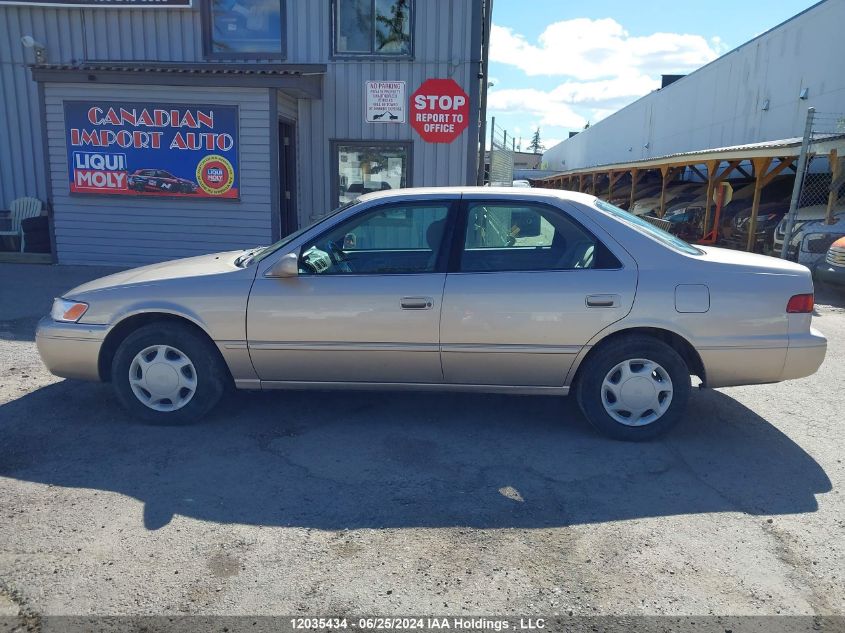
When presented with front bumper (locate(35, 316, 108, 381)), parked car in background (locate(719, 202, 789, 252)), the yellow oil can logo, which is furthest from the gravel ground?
parked car in background (locate(719, 202, 789, 252))

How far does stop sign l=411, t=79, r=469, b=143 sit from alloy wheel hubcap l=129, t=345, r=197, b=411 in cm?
754

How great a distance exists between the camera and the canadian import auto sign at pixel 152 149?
33.4 ft

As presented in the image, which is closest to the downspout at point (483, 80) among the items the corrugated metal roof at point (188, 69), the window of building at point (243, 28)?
the corrugated metal roof at point (188, 69)

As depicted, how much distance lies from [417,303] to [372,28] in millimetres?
8302

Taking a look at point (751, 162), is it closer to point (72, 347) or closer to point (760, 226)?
point (760, 226)

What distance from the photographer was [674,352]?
166 inches

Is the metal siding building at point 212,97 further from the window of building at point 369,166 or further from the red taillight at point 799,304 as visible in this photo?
the red taillight at point 799,304

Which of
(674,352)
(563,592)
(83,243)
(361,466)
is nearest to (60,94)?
(83,243)

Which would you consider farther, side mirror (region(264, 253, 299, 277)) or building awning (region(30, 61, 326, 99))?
building awning (region(30, 61, 326, 99))

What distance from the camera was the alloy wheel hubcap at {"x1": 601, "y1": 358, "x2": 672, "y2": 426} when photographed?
13.9ft

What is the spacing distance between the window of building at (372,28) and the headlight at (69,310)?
7.88 meters

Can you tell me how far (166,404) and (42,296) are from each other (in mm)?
5335

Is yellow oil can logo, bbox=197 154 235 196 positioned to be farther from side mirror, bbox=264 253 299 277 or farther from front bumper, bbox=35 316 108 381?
side mirror, bbox=264 253 299 277

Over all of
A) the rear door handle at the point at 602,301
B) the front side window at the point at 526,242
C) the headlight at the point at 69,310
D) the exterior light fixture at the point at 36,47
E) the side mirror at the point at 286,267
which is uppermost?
the exterior light fixture at the point at 36,47
